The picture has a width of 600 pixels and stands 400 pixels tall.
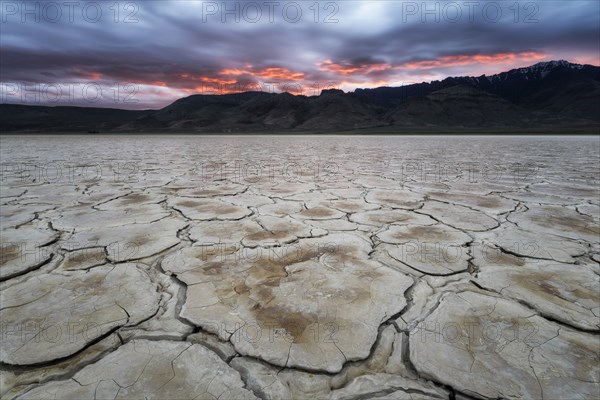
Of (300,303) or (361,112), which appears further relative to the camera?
(361,112)

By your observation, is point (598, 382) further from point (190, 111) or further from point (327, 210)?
point (190, 111)

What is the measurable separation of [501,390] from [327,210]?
1872mm

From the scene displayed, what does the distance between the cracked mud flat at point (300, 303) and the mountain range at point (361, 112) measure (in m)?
46.9

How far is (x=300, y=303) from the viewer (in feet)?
3.90

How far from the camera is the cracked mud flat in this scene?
0.82 m

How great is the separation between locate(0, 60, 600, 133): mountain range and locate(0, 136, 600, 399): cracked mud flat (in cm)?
4689

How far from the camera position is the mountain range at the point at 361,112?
193ft

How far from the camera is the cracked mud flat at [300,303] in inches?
32.2

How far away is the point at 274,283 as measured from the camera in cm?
135

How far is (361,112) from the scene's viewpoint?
70188 mm

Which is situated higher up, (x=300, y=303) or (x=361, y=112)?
(x=361, y=112)

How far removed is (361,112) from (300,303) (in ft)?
242

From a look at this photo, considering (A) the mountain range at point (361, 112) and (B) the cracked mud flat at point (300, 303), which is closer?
(B) the cracked mud flat at point (300, 303)

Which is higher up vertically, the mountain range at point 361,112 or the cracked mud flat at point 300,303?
the mountain range at point 361,112
